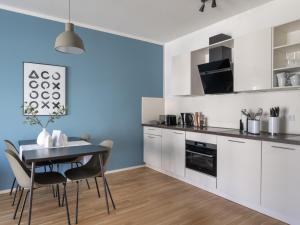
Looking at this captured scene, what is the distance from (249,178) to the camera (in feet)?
8.32

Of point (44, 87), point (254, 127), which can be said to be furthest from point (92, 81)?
point (254, 127)

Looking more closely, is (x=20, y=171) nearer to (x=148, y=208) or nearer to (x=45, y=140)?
(x=45, y=140)

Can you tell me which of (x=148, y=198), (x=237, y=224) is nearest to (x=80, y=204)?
(x=148, y=198)

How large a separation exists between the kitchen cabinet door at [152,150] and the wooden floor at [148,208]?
0.69 m

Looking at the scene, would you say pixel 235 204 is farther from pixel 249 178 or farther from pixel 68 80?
pixel 68 80

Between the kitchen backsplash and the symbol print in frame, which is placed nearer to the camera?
the kitchen backsplash

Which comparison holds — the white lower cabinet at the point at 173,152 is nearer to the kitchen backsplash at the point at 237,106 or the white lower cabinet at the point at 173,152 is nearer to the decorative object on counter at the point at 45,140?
the kitchen backsplash at the point at 237,106

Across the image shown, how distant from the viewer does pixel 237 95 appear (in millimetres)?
3277

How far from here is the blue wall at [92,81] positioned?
306 cm

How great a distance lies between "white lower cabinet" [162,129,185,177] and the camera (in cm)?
350

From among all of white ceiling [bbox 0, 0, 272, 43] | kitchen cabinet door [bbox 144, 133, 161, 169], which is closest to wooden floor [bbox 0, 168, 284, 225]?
kitchen cabinet door [bbox 144, 133, 161, 169]

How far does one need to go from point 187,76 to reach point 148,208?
2323mm

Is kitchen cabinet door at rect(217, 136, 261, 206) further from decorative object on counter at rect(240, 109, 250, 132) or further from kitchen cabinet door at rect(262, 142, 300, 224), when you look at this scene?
decorative object on counter at rect(240, 109, 250, 132)

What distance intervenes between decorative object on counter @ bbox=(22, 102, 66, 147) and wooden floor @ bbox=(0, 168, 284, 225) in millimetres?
819
